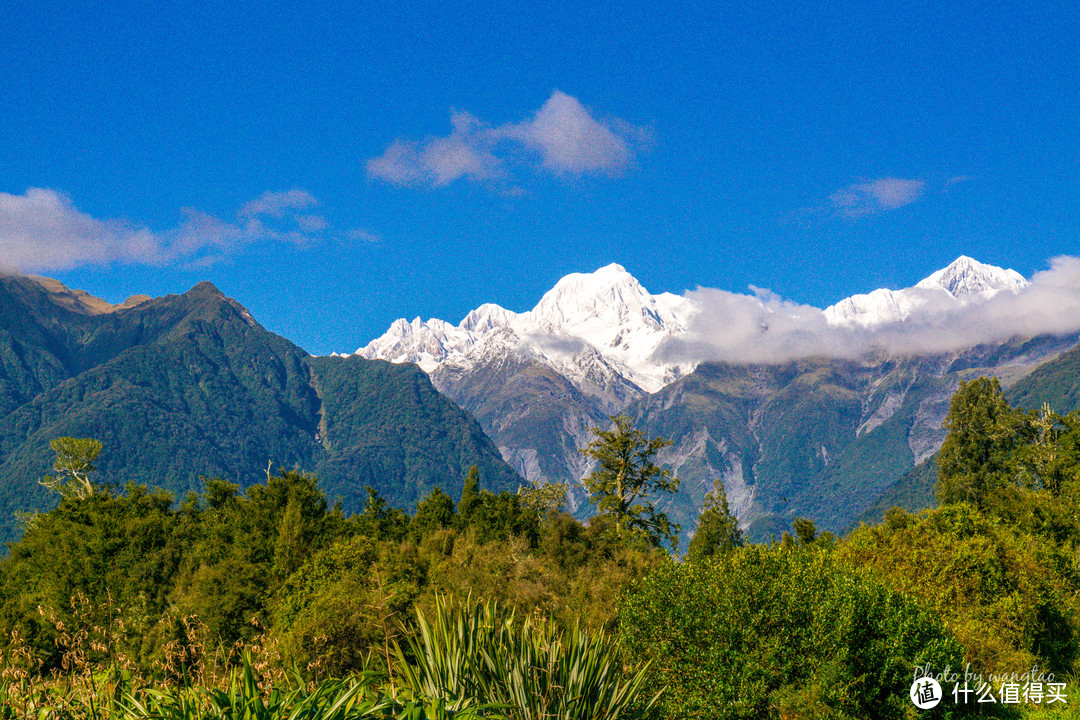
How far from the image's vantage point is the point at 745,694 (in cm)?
1942

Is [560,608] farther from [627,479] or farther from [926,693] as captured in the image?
[627,479]

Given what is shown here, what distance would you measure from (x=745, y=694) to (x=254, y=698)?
14840 millimetres

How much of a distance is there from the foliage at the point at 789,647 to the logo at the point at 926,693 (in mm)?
341

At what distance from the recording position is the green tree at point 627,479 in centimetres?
5591

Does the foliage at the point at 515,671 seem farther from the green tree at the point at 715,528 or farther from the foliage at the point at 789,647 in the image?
the green tree at the point at 715,528

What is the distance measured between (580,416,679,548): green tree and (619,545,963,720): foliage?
1337 inches

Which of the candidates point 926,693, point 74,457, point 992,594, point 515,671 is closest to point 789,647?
point 926,693

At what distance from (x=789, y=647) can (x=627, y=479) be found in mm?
37294

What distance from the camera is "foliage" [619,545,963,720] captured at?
1928 centimetres

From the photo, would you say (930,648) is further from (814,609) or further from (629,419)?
(629,419)

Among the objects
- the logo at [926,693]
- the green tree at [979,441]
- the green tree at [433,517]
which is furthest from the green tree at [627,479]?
the logo at [926,693]

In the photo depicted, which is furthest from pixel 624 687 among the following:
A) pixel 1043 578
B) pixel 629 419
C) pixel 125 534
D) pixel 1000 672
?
pixel 125 534

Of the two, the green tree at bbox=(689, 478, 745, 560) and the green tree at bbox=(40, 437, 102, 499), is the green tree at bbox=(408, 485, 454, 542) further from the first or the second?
the green tree at bbox=(40, 437, 102, 499)

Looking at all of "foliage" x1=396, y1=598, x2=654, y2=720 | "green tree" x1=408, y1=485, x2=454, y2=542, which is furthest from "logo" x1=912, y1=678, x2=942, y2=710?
"green tree" x1=408, y1=485, x2=454, y2=542
